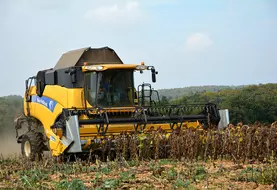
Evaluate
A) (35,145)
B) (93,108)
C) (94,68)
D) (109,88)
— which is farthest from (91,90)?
(35,145)

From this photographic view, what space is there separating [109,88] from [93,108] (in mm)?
1433

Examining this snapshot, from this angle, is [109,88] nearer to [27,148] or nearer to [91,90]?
[91,90]

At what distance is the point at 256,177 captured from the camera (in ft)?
24.6

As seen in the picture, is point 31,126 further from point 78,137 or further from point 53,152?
point 78,137

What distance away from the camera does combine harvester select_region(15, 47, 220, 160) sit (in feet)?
38.9

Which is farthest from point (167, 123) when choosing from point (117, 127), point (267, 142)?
point (267, 142)

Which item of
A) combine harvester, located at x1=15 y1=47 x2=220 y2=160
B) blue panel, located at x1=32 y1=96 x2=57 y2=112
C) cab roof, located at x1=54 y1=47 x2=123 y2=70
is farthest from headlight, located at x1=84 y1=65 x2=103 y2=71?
blue panel, located at x1=32 y1=96 x2=57 y2=112

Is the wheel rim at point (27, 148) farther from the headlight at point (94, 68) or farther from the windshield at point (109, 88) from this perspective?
the headlight at point (94, 68)

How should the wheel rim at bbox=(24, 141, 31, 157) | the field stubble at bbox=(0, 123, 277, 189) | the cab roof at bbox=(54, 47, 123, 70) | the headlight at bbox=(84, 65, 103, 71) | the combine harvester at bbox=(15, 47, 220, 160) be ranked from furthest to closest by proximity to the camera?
the cab roof at bbox=(54, 47, 123, 70), the wheel rim at bbox=(24, 141, 31, 157), the headlight at bbox=(84, 65, 103, 71), the combine harvester at bbox=(15, 47, 220, 160), the field stubble at bbox=(0, 123, 277, 189)

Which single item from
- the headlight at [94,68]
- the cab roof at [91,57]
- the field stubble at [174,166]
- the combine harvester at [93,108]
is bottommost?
the field stubble at [174,166]

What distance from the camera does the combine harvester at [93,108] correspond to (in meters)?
11.8

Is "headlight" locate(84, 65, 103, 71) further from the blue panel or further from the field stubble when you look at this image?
the field stubble

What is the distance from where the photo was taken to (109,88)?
44.4ft

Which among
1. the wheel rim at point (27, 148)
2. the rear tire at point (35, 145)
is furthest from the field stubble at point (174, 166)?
the wheel rim at point (27, 148)
